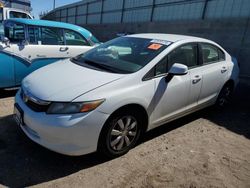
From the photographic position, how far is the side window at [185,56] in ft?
11.8

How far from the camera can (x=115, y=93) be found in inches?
113

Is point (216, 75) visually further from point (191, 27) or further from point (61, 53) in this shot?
point (191, 27)

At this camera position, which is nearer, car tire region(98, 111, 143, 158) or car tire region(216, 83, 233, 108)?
car tire region(98, 111, 143, 158)

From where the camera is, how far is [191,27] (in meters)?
11.2

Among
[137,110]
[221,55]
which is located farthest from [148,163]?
[221,55]

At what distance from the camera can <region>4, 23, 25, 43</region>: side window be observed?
16.8ft

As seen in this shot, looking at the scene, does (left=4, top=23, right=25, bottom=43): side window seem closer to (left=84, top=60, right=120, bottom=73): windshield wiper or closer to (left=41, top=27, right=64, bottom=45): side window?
(left=41, top=27, right=64, bottom=45): side window

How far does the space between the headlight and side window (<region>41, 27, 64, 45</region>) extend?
3079 millimetres

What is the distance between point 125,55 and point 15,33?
2818mm

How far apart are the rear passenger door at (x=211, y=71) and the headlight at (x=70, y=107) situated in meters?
2.22

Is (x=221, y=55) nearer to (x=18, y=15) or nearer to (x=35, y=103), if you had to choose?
(x=35, y=103)

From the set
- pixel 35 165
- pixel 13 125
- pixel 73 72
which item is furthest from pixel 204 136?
pixel 13 125

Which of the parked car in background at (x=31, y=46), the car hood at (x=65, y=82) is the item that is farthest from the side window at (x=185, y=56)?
the parked car in background at (x=31, y=46)

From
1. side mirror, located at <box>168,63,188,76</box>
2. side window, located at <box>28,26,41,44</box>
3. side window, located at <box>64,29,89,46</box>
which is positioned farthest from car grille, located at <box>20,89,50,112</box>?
side window, located at <box>64,29,89,46</box>
